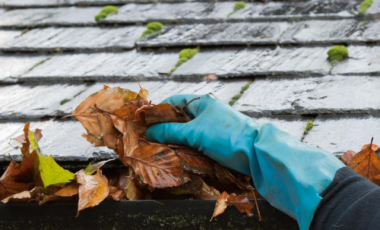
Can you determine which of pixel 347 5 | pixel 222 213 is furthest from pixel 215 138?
pixel 347 5

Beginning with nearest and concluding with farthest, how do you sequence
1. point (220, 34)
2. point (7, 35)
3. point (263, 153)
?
point (263, 153)
point (220, 34)
point (7, 35)

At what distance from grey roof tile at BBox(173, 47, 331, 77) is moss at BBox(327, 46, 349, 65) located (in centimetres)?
3

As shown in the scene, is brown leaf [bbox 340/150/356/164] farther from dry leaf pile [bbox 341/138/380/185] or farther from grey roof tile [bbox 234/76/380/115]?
grey roof tile [bbox 234/76/380/115]

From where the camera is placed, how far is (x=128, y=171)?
2.01 m

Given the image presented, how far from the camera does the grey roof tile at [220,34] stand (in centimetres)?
302

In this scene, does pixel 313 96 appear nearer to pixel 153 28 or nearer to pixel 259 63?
pixel 259 63

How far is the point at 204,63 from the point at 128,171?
953mm

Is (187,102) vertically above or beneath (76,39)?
above

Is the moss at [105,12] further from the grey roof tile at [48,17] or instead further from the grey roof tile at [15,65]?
the grey roof tile at [15,65]

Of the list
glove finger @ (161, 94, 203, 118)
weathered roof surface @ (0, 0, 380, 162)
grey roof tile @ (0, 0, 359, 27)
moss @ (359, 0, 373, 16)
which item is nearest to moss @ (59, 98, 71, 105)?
weathered roof surface @ (0, 0, 380, 162)

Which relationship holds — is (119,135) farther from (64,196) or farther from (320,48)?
(320,48)

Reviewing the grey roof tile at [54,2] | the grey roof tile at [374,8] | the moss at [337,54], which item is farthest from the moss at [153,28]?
the grey roof tile at [374,8]

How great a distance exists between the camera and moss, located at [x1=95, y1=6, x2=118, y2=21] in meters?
3.60

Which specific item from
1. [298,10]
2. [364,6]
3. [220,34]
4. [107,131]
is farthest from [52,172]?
[364,6]
